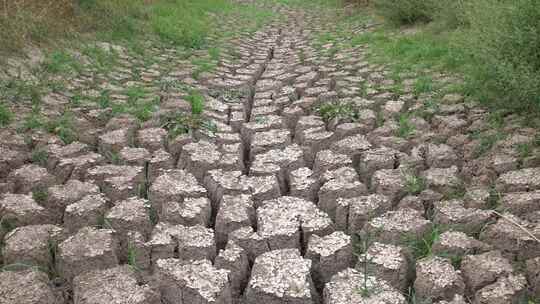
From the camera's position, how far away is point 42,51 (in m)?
4.80

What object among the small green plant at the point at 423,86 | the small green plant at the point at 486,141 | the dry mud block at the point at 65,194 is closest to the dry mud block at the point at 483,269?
the small green plant at the point at 486,141

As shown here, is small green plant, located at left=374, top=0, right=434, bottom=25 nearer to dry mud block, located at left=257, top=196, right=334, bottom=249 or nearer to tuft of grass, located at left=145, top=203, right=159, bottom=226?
dry mud block, located at left=257, top=196, right=334, bottom=249

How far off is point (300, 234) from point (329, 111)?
1.70 meters

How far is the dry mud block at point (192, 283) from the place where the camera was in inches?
85.5

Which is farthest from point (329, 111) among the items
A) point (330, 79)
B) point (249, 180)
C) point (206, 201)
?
point (206, 201)

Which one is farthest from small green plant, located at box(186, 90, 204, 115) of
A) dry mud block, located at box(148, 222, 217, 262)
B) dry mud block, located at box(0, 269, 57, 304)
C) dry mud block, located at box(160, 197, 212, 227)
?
dry mud block, located at box(0, 269, 57, 304)

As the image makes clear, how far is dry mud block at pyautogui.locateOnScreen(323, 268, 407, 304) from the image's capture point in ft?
7.04

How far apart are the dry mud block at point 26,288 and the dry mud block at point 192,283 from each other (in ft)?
1.47

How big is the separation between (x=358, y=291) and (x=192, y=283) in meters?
0.69

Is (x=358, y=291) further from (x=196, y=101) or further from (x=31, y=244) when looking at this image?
(x=196, y=101)

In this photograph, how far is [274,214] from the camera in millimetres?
2760

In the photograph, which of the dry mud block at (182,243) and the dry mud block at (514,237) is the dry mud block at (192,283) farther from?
the dry mud block at (514,237)

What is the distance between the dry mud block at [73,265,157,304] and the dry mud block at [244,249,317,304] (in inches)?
16.2

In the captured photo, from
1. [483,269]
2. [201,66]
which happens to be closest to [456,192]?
[483,269]
